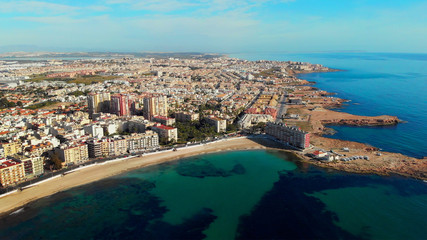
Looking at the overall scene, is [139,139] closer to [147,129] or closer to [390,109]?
[147,129]

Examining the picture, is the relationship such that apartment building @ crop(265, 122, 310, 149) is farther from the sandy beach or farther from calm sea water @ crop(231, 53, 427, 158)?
calm sea water @ crop(231, 53, 427, 158)

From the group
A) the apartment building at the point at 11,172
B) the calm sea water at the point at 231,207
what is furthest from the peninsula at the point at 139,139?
the calm sea water at the point at 231,207

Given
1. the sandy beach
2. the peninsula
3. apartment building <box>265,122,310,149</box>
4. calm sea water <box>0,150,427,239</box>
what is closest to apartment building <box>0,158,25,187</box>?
the peninsula

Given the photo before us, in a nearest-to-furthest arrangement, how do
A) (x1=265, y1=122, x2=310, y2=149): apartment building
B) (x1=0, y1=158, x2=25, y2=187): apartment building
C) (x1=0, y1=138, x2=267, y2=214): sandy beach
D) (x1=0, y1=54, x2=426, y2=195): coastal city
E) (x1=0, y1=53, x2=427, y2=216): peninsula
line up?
(x1=0, y1=138, x2=267, y2=214): sandy beach → (x1=0, y1=158, x2=25, y2=187): apartment building → (x1=0, y1=53, x2=427, y2=216): peninsula → (x1=0, y1=54, x2=426, y2=195): coastal city → (x1=265, y1=122, x2=310, y2=149): apartment building

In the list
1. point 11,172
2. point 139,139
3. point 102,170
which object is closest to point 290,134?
point 139,139

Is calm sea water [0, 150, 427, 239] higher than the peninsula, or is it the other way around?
the peninsula

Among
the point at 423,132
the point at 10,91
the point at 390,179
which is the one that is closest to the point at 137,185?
the point at 390,179
